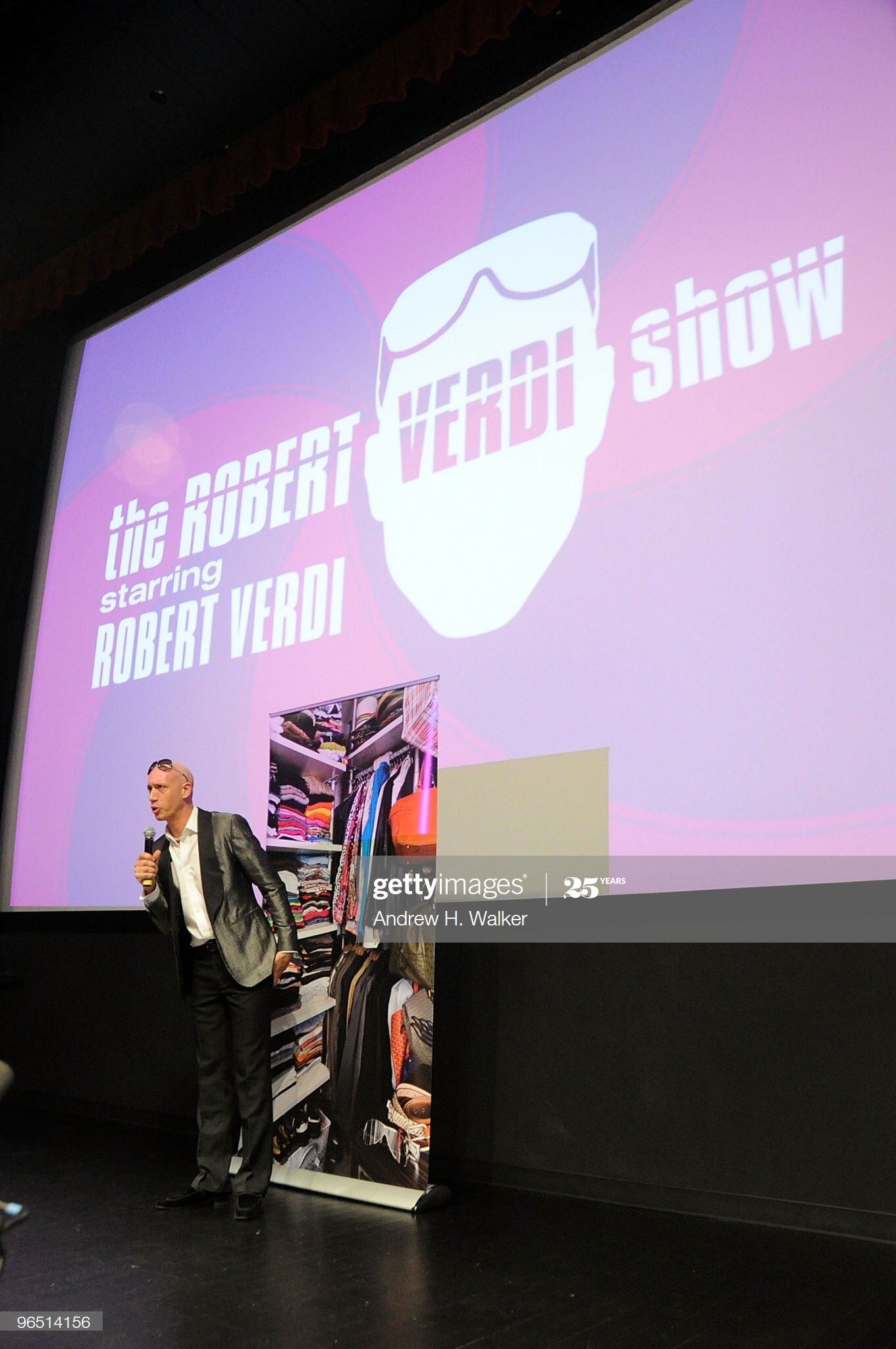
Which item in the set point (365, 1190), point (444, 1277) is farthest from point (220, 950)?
point (444, 1277)

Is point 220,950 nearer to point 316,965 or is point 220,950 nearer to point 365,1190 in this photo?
point 316,965

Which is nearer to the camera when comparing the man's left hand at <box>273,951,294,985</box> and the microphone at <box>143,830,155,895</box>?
the microphone at <box>143,830,155,895</box>

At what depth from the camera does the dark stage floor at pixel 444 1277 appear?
79.6 inches

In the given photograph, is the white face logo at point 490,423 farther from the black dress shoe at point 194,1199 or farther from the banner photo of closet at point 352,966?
the black dress shoe at point 194,1199

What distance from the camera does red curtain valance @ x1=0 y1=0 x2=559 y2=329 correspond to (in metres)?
4.03

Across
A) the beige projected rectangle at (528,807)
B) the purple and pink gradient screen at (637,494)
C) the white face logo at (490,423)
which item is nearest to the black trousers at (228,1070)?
the beige projected rectangle at (528,807)

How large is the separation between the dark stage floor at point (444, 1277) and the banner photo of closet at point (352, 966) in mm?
159

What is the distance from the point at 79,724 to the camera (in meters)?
5.02

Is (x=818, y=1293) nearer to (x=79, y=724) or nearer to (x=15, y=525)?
(x=79, y=724)

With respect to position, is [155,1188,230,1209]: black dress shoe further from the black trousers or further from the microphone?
the microphone

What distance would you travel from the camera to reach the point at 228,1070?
3225 millimetres

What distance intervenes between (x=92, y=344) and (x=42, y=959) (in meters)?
3.31

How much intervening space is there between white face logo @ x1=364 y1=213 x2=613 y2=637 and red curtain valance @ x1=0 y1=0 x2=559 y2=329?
87 cm

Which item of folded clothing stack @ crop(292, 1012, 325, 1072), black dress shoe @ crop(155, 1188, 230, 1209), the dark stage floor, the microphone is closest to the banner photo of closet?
folded clothing stack @ crop(292, 1012, 325, 1072)
